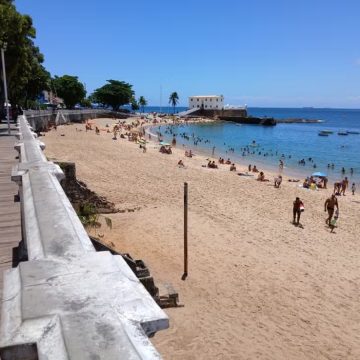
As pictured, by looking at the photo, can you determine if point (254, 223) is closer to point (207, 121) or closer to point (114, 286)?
point (114, 286)

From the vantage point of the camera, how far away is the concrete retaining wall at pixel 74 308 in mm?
1072

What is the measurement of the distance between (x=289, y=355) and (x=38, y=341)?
7437mm

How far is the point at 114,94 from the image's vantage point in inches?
3659

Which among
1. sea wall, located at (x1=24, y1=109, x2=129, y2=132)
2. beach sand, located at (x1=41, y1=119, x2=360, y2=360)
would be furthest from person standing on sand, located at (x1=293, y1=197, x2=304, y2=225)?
sea wall, located at (x1=24, y1=109, x2=129, y2=132)

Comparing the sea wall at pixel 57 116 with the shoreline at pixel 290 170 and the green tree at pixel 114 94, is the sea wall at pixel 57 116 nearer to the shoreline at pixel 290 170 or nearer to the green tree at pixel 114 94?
the green tree at pixel 114 94

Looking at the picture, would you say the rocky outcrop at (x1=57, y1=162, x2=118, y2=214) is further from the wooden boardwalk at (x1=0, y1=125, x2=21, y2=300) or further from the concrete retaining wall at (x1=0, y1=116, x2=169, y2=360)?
the concrete retaining wall at (x1=0, y1=116, x2=169, y2=360)

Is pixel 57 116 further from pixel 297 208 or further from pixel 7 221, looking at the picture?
pixel 7 221

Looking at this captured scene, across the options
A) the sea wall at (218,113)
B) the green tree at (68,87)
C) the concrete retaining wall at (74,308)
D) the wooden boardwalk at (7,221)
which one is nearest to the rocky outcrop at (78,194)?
the wooden boardwalk at (7,221)

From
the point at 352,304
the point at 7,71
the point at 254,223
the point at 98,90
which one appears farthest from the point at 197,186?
the point at 98,90

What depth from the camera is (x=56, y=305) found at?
4.09 feet

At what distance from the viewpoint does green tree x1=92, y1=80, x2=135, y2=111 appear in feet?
305

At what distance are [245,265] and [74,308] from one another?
35.8 feet

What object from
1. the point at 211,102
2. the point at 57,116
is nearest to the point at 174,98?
the point at 211,102

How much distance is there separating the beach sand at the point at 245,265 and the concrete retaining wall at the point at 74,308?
5999 millimetres
